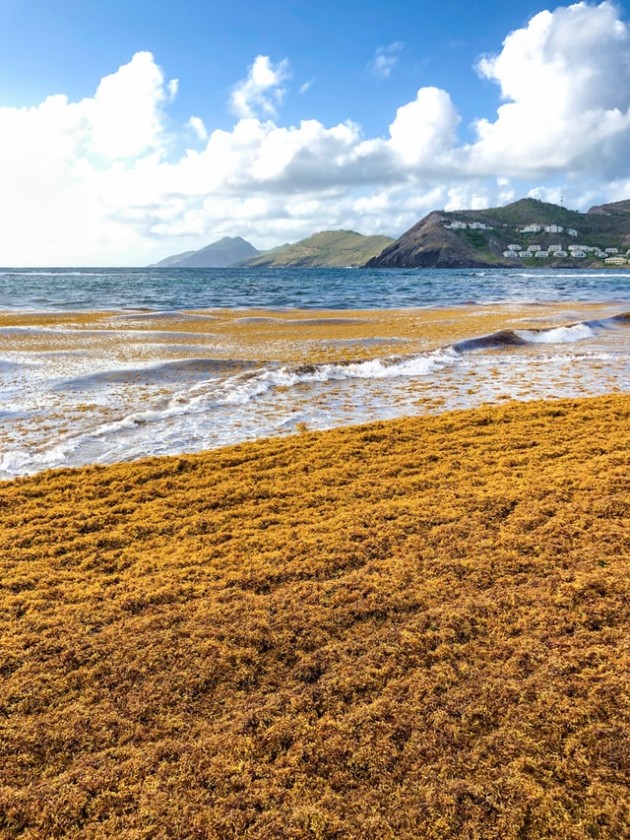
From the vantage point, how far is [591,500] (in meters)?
5.64

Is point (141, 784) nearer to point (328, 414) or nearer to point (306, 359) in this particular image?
point (328, 414)

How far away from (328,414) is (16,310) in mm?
37873

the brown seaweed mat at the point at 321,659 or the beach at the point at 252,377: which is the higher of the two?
the beach at the point at 252,377

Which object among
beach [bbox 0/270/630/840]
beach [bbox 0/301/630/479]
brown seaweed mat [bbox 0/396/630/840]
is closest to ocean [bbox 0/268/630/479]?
beach [bbox 0/301/630/479]

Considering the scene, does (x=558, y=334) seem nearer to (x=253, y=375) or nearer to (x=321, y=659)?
(x=253, y=375)

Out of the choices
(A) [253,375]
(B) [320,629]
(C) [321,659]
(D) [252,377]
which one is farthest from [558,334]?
(C) [321,659]

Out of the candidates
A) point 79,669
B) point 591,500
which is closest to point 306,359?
point 591,500

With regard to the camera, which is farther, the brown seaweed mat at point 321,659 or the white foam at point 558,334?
the white foam at point 558,334

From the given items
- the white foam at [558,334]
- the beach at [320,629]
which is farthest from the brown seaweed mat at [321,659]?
the white foam at [558,334]

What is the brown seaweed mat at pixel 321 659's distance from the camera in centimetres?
264

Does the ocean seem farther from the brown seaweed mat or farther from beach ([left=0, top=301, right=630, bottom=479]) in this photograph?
the brown seaweed mat

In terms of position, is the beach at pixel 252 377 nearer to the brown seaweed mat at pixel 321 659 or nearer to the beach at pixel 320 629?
the beach at pixel 320 629

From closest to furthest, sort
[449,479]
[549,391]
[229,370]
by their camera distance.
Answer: [449,479] < [549,391] < [229,370]

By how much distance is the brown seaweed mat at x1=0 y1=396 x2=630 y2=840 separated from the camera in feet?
8.66
